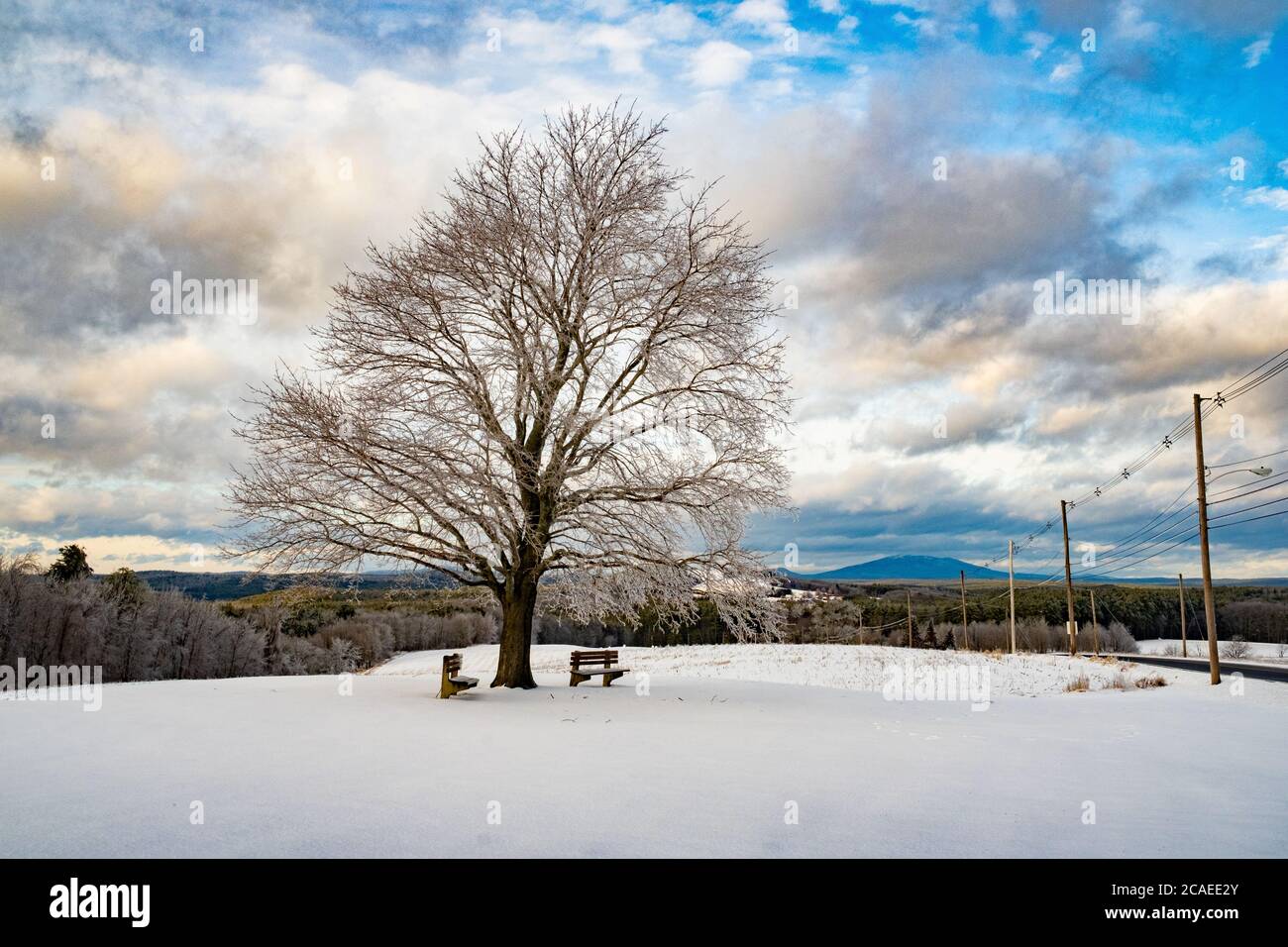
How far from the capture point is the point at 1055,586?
12675 cm

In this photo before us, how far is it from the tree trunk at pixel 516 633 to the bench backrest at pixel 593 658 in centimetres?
147

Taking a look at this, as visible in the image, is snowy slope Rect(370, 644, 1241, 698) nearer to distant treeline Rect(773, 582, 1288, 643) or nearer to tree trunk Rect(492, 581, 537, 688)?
tree trunk Rect(492, 581, 537, 688)

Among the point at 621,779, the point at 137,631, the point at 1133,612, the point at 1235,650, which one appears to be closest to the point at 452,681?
the point at 621,779

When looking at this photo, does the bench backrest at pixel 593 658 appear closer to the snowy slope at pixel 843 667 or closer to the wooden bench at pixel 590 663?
the wooden bench at pixel 590 663

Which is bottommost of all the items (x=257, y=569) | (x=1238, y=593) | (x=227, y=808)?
(x=1238, y=593)

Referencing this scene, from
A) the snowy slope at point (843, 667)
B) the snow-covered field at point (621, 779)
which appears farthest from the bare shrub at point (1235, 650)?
the snow-covered field at point (621, 779)

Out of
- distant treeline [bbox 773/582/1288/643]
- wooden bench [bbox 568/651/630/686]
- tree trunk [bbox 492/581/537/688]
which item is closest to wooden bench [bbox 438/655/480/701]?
tree trunk [bbox 492/581/537/688]

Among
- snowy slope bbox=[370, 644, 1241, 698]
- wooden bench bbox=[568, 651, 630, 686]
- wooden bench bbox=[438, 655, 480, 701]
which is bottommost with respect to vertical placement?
snowy slope bbox=[370, 644, 1241, 698]

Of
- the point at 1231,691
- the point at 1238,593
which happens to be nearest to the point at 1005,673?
the point at 1231,691

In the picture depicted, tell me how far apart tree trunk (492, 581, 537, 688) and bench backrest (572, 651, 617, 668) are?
147cm

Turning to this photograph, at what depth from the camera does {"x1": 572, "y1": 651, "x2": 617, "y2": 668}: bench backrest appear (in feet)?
61.7

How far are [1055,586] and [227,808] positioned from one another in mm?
140710
